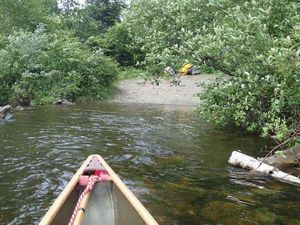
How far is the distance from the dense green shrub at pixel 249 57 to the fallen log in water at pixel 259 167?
76cm

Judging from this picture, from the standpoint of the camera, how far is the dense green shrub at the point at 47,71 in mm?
23094

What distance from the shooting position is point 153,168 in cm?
961

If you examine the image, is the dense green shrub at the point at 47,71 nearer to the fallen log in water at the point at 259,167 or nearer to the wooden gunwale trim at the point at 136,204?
the fallen log in water at the point at 259,167

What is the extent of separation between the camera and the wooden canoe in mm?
5012

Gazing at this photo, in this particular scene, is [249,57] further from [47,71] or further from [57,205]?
[47,71]

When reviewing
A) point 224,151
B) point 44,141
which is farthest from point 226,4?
point 44,141

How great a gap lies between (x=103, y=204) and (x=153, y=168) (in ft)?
12.6

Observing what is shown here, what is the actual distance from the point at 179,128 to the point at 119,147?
13.8ft

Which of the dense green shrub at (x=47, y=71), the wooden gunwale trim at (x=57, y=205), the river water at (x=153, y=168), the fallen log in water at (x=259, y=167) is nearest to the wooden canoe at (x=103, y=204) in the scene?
the wooden gunwale trim at (x=57, y=205)

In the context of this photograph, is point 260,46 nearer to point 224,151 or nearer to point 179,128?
point 224,151

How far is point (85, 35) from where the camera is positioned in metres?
40.4

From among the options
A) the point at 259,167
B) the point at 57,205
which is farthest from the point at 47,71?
the point at 57,205

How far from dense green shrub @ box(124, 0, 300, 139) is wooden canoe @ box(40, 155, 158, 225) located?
9.62 feet

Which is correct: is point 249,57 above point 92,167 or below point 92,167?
above
